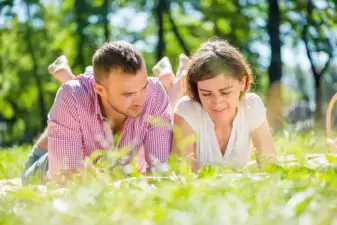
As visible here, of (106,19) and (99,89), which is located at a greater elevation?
(106,19)

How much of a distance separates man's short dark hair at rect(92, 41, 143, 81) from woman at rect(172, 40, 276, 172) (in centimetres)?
62

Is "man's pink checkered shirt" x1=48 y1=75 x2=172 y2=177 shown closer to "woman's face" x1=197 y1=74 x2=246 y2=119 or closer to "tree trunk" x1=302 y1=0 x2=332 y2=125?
"woman's face" x1=197 y1=74 x2=246 y2=119

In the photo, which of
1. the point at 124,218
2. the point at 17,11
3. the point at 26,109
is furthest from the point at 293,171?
the point at 26,109

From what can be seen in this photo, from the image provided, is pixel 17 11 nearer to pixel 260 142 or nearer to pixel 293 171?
pixel 260 142

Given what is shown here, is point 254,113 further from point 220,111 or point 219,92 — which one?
point 219,92

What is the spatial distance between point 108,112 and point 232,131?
111 cm

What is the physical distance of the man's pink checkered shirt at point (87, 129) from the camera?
4.17 m

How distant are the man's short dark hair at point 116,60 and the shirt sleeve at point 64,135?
285mm

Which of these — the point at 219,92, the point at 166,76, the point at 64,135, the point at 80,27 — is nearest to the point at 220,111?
the point at 219,92

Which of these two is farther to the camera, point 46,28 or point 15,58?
point 15,58

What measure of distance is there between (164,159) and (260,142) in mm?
1058

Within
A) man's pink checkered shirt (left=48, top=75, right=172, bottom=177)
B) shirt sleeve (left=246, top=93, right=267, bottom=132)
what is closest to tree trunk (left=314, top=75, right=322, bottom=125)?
shirt sleeve (left=246, top=93, right=267, bottom=132)

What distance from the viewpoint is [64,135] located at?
4.22m

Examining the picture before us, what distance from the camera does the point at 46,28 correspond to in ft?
78.3
